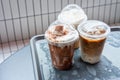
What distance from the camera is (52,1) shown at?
1.35m

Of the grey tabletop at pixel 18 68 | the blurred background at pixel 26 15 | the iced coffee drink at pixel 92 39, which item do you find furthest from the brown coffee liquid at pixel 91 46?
the blurred background at pixel 26 15

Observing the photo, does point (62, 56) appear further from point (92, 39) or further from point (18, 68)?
point (18, 68)

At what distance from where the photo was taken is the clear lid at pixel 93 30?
0.63 m

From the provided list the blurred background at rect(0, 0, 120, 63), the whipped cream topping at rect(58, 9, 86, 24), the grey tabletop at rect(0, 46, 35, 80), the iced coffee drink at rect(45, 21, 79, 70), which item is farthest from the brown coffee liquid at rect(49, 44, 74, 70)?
the blurred background at rect(0, 0, 120, 63)

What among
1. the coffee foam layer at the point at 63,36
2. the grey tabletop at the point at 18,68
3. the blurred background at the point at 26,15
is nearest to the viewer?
the coffee foam layer at the point at 63,36

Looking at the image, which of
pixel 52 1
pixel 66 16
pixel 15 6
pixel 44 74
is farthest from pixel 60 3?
pixel 44 74

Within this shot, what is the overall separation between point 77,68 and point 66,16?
0.55 ft

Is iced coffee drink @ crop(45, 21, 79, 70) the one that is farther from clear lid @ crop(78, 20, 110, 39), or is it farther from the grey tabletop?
the grey tabletop

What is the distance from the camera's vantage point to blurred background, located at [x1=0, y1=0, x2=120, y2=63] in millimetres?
1308

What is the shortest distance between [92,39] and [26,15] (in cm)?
78

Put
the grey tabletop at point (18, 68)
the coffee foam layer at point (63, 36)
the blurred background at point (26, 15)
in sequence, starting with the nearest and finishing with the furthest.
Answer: the coffee foam layer at point (63, 36)
the grey tabletop at point (18, 68)
the blurred background at point (26, 15)

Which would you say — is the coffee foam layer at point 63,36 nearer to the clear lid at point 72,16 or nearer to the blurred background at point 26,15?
the clear lid at point 72,16

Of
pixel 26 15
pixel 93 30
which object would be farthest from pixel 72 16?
pixel 26 15

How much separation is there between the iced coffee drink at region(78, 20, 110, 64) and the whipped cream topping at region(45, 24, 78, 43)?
3 centimetres
